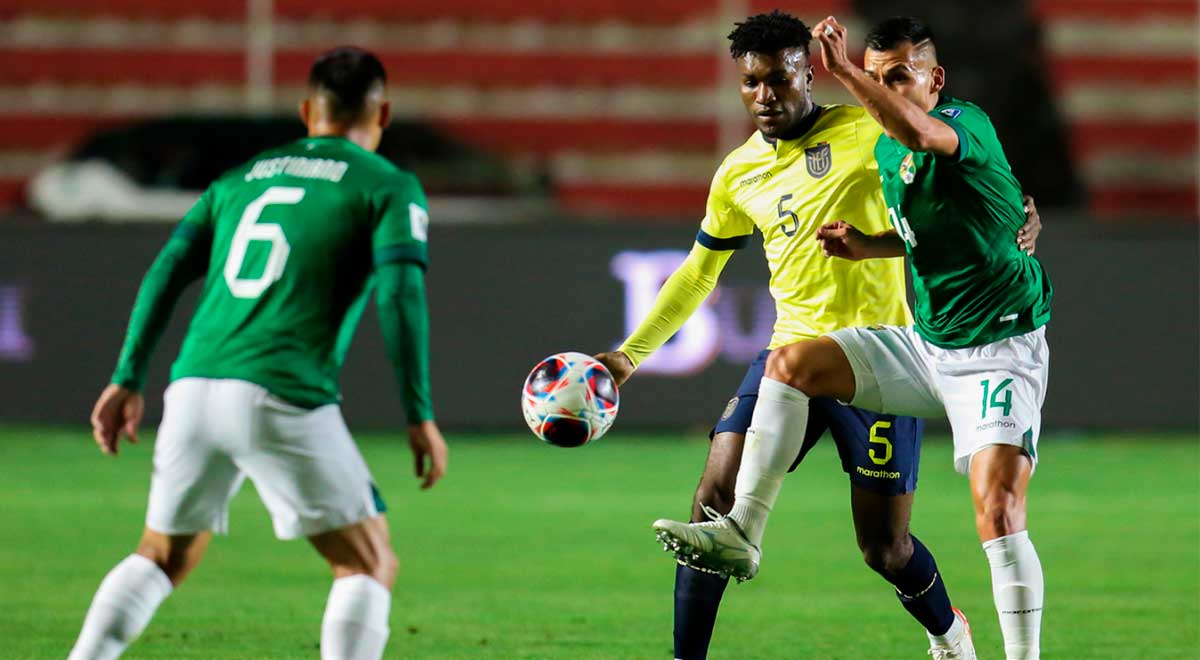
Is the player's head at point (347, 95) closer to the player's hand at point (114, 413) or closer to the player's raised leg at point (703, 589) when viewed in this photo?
the player's hand at point (114, 413)

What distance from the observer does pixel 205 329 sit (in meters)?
5.06

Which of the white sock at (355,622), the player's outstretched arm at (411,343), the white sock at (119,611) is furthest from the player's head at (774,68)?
the white sock at (119,611)

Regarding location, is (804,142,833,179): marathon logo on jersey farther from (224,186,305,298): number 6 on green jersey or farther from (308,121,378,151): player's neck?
(224,186,305,298): number 6 on green jersey

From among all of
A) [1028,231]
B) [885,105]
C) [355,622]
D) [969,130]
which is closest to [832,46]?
[885,105]

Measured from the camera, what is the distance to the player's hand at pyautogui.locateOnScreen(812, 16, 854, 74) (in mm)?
5223

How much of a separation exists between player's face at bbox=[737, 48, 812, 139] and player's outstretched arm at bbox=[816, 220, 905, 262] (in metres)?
0.47

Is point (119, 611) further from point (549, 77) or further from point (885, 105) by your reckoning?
point (549, 77)

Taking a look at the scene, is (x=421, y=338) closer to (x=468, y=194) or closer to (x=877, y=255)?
(x=877, y=255)

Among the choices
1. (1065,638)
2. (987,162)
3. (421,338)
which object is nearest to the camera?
(421,338)

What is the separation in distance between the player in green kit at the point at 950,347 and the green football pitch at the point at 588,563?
121 cm

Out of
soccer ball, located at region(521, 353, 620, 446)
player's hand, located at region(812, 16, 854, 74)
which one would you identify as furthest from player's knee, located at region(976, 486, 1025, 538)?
player's hand, located at region(812, 16, 854, 74)

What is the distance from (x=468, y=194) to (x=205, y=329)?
47.0 feet

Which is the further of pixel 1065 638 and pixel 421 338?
pixel 1065 638

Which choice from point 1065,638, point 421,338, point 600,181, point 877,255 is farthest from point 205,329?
point 600,181
